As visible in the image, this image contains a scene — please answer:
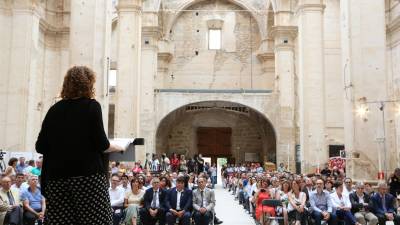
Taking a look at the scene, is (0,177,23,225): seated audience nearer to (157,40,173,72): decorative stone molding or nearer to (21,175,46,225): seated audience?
(21,175,46,225): seated audience

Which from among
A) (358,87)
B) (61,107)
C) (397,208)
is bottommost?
(397,208)

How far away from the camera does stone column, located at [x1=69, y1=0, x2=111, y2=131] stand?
15195 mm

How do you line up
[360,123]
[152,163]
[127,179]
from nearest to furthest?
[127,179], [360,123], [152,163]

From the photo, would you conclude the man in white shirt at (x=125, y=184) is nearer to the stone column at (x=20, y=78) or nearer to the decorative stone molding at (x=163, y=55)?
the stone column at (x=20, y=78)

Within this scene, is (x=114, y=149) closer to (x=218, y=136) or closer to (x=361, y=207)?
(x=361, y=207)

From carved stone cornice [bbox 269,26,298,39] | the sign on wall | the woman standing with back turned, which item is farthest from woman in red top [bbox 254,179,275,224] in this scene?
the sign on wall

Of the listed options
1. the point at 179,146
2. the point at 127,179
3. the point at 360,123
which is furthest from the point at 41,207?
the point at 179,146

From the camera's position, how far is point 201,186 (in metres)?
11.1

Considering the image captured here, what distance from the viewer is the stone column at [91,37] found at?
15.2 m

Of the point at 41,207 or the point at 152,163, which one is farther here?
the point at 152,163

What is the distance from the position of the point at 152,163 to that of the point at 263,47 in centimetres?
1604

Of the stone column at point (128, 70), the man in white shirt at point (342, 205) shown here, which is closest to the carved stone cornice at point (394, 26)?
the stone column at point (128, 70)

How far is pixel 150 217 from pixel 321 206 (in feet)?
12.2

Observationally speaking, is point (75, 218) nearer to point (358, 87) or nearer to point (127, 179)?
point (127, 179)
